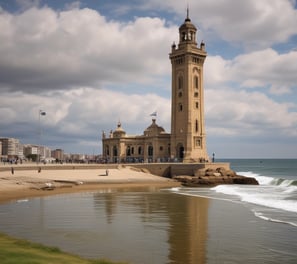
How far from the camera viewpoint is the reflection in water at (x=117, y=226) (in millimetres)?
16984

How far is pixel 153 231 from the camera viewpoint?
69.8 ft

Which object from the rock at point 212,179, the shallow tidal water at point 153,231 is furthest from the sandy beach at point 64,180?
the shallow tidal water at point 153,231

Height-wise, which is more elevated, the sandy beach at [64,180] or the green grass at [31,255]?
the sandy beach at [64,180]

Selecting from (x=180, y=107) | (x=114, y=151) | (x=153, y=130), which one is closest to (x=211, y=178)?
(x=180, y=107)

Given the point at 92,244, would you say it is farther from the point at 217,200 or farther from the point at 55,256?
the point at 217,200

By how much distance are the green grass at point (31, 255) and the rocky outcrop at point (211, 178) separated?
43.2 m

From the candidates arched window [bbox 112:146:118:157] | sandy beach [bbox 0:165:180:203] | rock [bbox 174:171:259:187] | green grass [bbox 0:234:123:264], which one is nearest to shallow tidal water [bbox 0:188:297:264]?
green grass [bbox 0:234:123:264]

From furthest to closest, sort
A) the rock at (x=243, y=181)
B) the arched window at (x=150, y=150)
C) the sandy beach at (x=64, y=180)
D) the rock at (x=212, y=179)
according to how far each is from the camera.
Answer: the arched window at (x=150, y=150) → the rock at (x=243, y=181) → the rock at (x=212, y=179) → the sandy beach at (x=64, y=180)

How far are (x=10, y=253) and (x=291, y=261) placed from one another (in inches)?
Result: 415

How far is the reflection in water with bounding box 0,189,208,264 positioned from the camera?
1698 centimetres

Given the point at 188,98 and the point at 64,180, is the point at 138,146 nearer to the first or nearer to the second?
the point at 188,98

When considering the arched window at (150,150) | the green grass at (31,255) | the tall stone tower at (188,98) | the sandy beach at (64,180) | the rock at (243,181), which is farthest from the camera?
the arched window at (150,150)

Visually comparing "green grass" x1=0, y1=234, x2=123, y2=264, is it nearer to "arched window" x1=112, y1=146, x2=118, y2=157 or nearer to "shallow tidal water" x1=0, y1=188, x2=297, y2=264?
"shallow tidal water" x1=0, y1=188, x2=297, y2=264

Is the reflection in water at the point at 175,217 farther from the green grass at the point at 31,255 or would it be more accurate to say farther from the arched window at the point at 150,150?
the arched window at the point at 150,150
